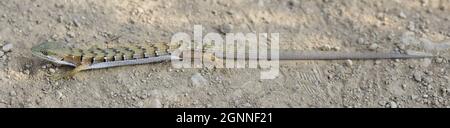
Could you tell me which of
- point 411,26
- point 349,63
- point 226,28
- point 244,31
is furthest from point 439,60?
point 226,28

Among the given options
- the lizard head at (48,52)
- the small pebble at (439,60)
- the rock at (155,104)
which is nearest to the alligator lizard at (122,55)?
the lizard head at (48,52)

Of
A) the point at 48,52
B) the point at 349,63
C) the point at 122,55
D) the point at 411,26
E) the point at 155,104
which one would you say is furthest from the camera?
the point at 411,26

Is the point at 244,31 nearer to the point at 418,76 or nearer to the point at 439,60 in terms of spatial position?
the point at 418,76

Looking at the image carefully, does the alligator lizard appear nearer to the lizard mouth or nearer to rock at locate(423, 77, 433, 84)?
the lizard mouth

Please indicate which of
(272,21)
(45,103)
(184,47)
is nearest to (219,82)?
(184,47)

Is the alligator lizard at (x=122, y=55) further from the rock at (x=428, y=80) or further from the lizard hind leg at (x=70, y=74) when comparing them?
the rock at (x=428, y=80)

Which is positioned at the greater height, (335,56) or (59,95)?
(335,56)

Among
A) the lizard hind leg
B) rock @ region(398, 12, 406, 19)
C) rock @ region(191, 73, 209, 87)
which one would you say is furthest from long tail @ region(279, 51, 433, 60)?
the lizard hind leg
